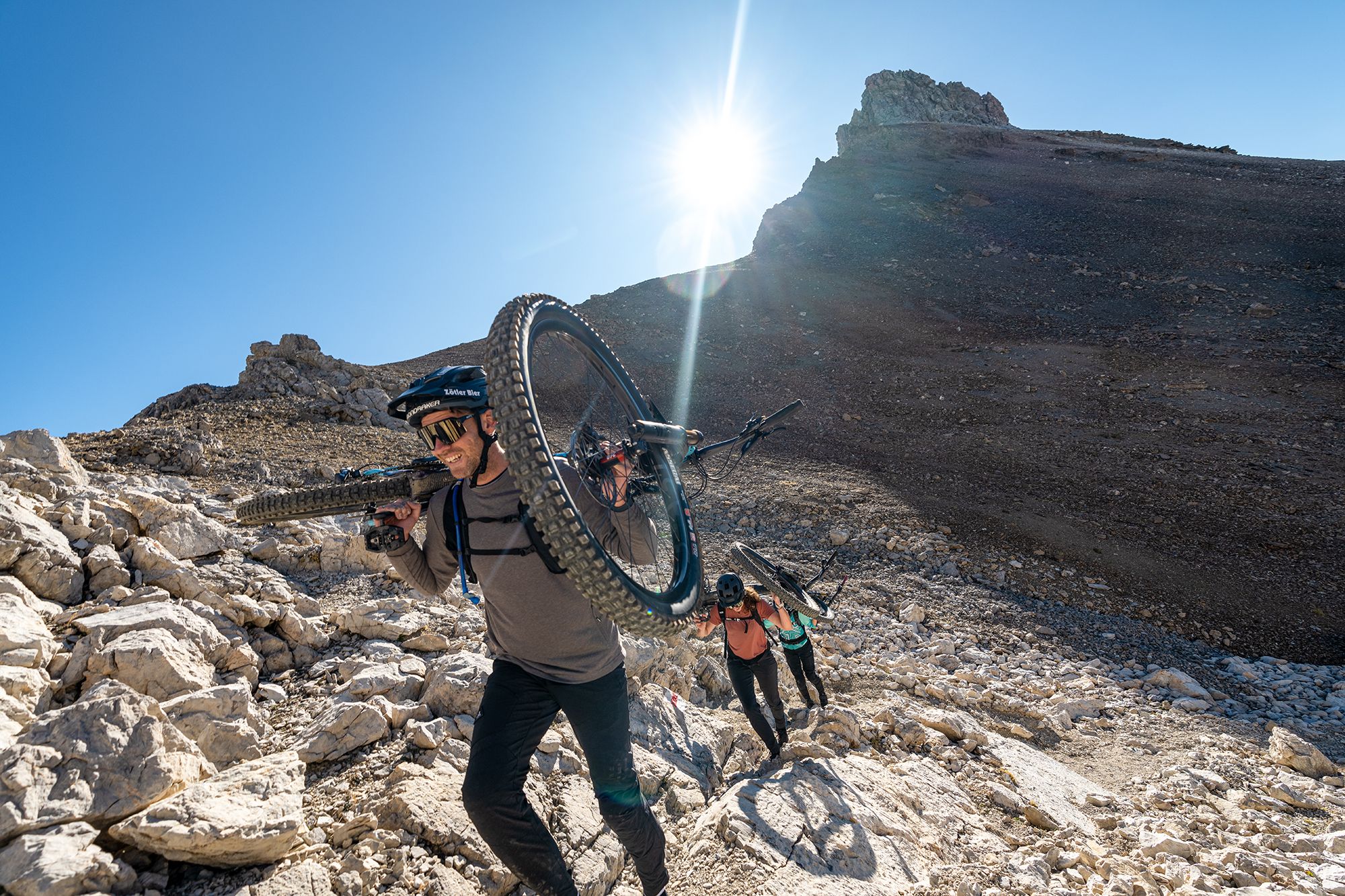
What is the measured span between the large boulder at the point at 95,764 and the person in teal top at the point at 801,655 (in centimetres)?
565

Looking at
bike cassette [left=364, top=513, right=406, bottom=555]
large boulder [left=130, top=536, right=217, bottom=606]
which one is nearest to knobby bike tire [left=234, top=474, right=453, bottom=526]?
bike cassette [left=364, top=513, right=406, bottom=555]

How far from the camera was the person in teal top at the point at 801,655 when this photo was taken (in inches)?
295

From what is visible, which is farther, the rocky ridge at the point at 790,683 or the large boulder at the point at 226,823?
the rocky ridge at the point at 790,683

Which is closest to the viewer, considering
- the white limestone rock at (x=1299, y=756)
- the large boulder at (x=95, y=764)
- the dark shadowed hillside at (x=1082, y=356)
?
the large boulder at (x=95, y=764)

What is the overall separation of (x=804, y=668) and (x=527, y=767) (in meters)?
5.47

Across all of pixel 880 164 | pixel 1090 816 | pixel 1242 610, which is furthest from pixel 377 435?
pixel 880 164

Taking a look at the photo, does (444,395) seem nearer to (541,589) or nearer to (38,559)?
(541,589)

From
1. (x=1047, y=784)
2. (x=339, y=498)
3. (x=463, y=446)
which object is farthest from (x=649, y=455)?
(x=1047, y=784)

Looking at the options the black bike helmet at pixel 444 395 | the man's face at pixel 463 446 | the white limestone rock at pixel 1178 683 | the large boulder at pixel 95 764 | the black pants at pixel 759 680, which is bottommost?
the white limestone rock at pixel 1178 683

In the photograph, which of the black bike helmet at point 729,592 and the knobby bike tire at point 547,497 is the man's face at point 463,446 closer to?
the knobby bike tire at point 547,497

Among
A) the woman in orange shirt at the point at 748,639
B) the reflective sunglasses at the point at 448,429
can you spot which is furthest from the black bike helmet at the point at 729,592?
the reflective sunglasses at the point at 448,429

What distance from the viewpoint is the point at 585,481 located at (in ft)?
11.3

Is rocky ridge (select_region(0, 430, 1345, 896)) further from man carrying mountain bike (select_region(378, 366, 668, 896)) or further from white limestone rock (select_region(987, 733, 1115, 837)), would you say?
man carrying mountain bike (select_region(378, 366, 668, 896))

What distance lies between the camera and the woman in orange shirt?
663 cm
